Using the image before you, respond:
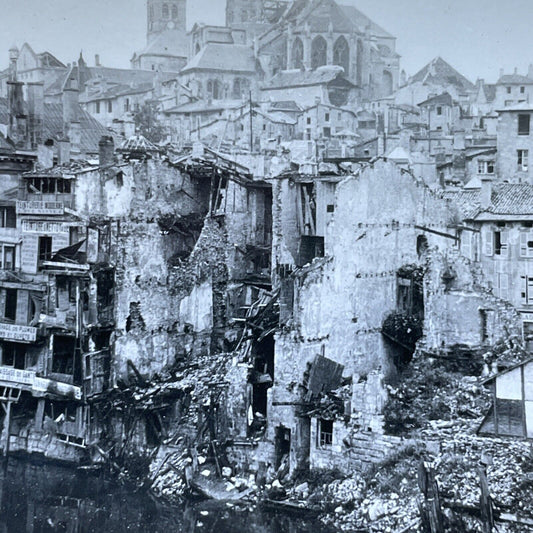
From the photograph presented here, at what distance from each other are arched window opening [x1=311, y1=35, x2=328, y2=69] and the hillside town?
214 ft

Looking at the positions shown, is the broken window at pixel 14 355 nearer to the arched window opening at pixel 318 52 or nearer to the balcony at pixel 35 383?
the balcony at pixel 35 383

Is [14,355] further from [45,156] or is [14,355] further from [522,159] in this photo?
[522,159]

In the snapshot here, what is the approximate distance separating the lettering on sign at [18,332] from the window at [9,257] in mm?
2827

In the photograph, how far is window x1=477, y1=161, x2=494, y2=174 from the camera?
195 feet

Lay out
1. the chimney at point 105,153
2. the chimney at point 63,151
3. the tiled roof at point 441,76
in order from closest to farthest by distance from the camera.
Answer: the chimney at point 105,153 → the chimney at point 63,151 → the tiled roof at point 441,76

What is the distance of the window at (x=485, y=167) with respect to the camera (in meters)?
59.3

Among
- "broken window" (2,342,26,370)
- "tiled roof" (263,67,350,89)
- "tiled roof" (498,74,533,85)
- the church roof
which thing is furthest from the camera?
the church roof

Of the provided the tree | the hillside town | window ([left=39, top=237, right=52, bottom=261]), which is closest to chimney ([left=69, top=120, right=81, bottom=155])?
the hillside town

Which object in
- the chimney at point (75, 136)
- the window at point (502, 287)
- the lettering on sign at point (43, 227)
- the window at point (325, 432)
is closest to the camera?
the window at point (325, 432)

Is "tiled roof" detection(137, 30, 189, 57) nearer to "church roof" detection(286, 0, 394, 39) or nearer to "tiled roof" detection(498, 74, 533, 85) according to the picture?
"church roof" detection(286, 0, 394, 39)

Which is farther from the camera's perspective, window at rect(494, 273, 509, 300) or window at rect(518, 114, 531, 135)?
window at rect(518, 114, 531, 135)

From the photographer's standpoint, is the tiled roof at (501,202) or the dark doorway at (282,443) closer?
the dark doorway at (282,443)

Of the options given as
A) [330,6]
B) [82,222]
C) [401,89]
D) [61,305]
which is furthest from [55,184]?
[330,6]

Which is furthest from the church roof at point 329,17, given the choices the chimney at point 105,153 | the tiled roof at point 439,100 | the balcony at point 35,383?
the balcony at point 35,383
